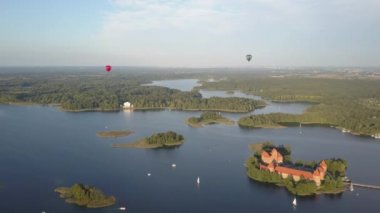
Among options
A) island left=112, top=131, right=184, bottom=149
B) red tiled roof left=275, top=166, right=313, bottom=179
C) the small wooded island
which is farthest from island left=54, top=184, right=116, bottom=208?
island left=112, top=131, right=184, bottom=149

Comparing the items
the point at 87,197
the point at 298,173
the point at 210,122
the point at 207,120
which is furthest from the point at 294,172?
the point at 207,120

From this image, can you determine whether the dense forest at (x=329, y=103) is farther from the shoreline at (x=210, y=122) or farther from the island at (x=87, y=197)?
the island at (x=87, y=197)

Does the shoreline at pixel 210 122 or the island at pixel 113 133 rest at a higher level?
the shoreline at pixel 210 122

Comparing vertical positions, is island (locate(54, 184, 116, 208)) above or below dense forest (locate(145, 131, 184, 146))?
below

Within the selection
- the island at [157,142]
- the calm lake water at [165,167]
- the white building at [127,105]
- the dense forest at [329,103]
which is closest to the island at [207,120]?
the calm lake water at [165,167]

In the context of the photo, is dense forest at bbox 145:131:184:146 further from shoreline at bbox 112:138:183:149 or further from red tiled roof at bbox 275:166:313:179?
red tiled roof at bbox 275:166:313:179

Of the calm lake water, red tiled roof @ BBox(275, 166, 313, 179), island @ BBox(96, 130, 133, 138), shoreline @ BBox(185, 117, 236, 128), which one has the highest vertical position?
red tiled roof @ BBox(275, 166, 313, 179)

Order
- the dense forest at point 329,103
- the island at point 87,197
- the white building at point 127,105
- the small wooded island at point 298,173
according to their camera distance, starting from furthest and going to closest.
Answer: the white building at point 127,105 → the dense forest at point 329,103 → the small wooded island at point 298,173 → the island at point 87,197
